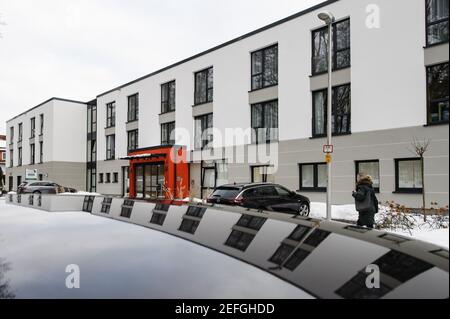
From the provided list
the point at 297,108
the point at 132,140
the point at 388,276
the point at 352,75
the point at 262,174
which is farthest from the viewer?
the point at 132,140

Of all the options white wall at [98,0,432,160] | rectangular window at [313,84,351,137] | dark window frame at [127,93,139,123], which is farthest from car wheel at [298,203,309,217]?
dark window frame at [127,93,139,123]

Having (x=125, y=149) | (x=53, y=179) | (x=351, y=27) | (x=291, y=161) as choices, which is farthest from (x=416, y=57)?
(x=53, y=179)

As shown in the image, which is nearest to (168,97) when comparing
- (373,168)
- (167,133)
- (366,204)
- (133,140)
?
(167,133)

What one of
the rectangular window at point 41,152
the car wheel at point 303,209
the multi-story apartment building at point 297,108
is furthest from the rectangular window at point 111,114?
the car wheel at point 303,209

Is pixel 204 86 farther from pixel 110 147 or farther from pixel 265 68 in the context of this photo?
pixel 110 147

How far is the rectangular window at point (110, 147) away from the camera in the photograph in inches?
1372

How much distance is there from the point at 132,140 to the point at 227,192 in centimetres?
2097

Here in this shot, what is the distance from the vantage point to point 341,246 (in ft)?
4.49

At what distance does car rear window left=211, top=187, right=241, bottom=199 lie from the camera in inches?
507

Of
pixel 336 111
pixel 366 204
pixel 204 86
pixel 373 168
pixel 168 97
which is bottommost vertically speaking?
pixel 366 204

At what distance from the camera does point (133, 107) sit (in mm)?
32406

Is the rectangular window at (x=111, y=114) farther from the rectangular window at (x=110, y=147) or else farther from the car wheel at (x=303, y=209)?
the car wheel at (x=303, y=209)

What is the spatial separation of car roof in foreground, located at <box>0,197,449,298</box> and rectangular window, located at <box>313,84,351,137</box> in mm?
17078

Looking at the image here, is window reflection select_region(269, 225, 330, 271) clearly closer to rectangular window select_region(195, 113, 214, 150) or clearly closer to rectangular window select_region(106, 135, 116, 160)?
rectangular window select_region(195, 113, 214, 150)
